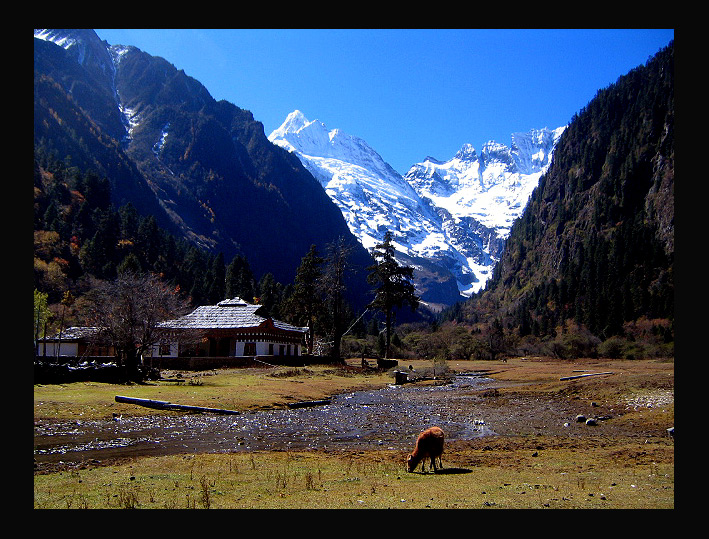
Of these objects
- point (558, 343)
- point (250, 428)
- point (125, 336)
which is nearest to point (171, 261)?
point (558, 343)

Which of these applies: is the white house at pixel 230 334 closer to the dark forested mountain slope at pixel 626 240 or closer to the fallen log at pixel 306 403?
the fallen log at pixel 306 403

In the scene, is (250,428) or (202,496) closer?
(202,496)

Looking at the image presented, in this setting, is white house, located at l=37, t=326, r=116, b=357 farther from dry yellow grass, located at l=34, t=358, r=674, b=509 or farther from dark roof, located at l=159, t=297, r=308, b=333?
dry yellow grass, located at l=34, t=358, r=674, b=509

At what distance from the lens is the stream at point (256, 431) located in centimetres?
1694

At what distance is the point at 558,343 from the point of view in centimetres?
9325

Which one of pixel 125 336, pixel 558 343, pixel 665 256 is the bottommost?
pixel 558 343

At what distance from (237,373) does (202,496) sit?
1466 inches

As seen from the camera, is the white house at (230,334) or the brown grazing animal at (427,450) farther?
the white house at (230,334)

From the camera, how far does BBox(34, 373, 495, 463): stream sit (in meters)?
16.9

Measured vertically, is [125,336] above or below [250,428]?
→ above

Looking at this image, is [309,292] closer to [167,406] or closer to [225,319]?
[225,319]

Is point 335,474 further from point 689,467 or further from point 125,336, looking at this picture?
point 125,336

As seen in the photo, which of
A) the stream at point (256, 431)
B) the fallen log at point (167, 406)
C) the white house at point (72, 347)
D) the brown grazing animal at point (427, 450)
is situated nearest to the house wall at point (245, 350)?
the white house at point (72, 347)
